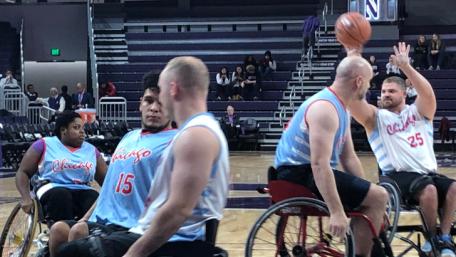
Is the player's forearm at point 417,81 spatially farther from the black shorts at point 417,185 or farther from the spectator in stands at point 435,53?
the spectator in stands at point 435,53

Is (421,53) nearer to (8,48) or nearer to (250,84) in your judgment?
(250,84)

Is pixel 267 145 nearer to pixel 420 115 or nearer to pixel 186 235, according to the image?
pixel 420 115

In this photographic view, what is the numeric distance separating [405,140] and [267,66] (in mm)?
16448

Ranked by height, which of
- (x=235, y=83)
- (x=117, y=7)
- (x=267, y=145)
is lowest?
(x=267, y=145)

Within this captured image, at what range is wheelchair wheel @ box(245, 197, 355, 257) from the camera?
4.23 metres

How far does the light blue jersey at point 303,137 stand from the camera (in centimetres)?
424

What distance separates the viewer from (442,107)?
20422mm

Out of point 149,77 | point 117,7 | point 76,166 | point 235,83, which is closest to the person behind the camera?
point 149,77

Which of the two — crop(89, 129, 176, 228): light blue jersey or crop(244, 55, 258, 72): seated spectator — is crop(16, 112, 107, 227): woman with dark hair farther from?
crop(244, 55, 258, 72): seated spectator

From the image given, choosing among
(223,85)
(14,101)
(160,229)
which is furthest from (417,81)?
(223,85)

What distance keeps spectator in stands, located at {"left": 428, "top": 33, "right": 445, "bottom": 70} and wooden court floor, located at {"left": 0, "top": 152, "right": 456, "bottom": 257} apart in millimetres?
4180

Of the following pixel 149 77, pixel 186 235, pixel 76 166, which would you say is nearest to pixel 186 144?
pixel 186 235

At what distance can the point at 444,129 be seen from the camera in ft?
63.2

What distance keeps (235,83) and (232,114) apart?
1.81 metres
